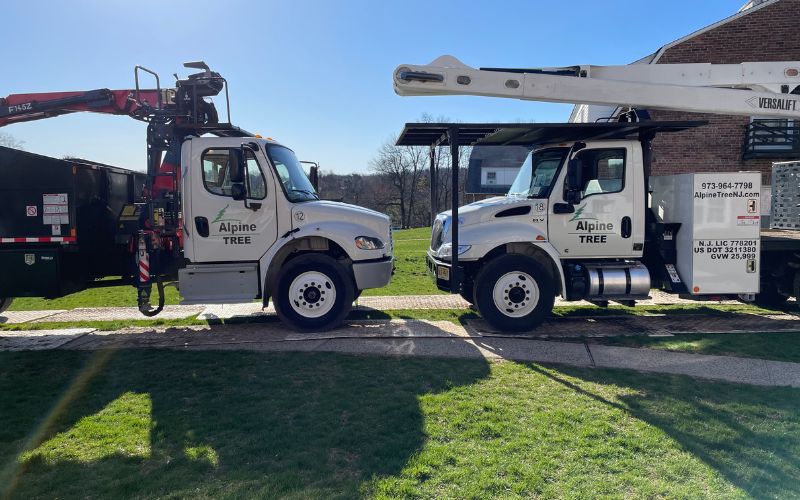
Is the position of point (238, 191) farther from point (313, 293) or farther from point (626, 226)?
point (626, 226)

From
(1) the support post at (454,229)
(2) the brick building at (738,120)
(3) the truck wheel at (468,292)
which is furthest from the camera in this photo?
(2) the brick building at (738,120)

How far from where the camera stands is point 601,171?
7980 mm

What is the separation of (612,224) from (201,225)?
19.7 ft

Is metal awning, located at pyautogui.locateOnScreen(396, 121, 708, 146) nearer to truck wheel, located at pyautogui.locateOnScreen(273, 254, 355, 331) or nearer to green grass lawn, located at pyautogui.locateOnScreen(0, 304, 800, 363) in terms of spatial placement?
truck wheel, located at pyautogui.locateOnScreen(273, 254, 355, 331)

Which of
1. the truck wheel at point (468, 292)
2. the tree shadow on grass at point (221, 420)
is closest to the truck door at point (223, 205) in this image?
the tree shadow on grass at point (221, 420)

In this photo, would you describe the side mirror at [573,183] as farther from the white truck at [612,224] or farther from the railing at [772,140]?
the railing at [772,140]

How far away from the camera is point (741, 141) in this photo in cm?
1653

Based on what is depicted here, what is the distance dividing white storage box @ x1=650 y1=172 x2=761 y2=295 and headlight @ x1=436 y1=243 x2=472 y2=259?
3.26 metres

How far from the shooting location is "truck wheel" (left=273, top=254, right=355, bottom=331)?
25.7 feet

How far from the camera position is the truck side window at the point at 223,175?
7.91m

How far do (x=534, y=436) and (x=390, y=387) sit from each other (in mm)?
1664

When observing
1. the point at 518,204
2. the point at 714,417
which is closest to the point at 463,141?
the point at 518,204

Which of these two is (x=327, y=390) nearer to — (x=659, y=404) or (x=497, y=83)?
(x=659, y=404)

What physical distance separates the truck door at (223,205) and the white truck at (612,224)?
2.37 meters
